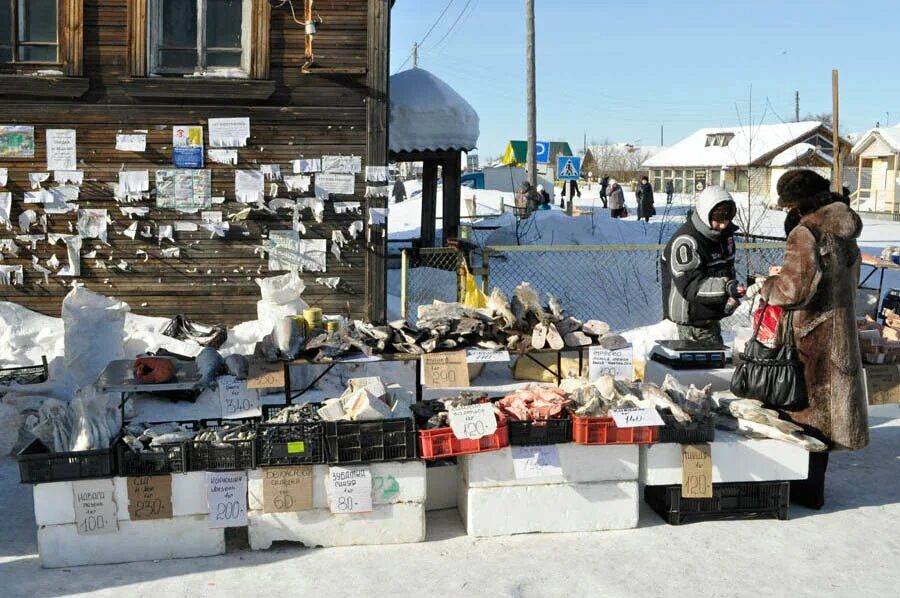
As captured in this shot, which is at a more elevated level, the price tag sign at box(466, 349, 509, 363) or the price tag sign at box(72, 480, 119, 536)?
the price tag sign at box(466, 349, 509, 363)

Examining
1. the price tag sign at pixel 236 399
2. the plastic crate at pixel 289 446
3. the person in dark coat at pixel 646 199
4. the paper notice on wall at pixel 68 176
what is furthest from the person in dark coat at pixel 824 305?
the person in dark coat at pixel 646 199

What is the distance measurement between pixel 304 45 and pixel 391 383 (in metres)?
3.75

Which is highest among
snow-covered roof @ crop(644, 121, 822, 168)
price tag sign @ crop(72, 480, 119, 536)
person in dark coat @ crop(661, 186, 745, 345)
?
snow-covered roof @ crop(644, 121, 822, 168)

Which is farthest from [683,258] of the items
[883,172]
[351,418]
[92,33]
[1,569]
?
[883,172]

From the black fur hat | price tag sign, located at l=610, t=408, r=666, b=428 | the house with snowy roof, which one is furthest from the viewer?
the house with snowy roof

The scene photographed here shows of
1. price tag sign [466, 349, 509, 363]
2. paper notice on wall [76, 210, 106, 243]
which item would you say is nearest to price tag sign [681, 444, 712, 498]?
price tag sign [466, 349, 509, 363]

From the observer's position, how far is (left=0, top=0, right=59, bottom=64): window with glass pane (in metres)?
10.1

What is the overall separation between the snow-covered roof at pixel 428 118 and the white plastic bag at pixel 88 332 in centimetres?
520

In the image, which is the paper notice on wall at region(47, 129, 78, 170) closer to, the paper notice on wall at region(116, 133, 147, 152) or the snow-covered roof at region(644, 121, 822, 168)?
the paper notice on wall at region(116, 133, 147, 152)

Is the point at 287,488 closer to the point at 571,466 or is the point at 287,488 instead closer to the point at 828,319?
the point at 571,466

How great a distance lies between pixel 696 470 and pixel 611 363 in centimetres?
132

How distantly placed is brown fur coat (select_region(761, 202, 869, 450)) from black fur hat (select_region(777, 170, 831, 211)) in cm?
12

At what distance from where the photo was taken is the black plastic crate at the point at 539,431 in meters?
5.52

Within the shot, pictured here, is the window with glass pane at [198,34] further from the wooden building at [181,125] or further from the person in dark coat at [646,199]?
the person in dark coat at [646,199]
